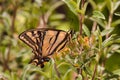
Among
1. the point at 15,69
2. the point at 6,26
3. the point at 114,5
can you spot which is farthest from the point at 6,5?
the point at 114,5

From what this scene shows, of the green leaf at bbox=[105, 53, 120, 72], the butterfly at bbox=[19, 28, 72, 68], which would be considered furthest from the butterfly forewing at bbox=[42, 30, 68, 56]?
the green leaf at bbox=[105, 53, 120, 72]

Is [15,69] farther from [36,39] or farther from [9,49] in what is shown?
[36,39]

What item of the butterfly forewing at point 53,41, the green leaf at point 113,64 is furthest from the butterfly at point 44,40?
the green leaf at point 113,64

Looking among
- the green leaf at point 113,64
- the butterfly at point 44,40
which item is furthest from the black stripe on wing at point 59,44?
the green leaf at point 113,64

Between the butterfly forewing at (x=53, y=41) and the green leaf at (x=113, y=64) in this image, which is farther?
the green leaf at (x=113, y=64)

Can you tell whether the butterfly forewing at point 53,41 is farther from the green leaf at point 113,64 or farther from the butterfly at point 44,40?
the green leaf at point 113,64

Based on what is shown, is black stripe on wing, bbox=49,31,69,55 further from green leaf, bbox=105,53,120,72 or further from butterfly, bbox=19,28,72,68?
green leaf, bbox=105,53,120,72

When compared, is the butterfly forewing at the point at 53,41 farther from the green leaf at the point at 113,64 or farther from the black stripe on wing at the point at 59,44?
the green leaf at the point at 113,64

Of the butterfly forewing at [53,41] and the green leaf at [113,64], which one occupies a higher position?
the butterfly forewing at [53,41]
